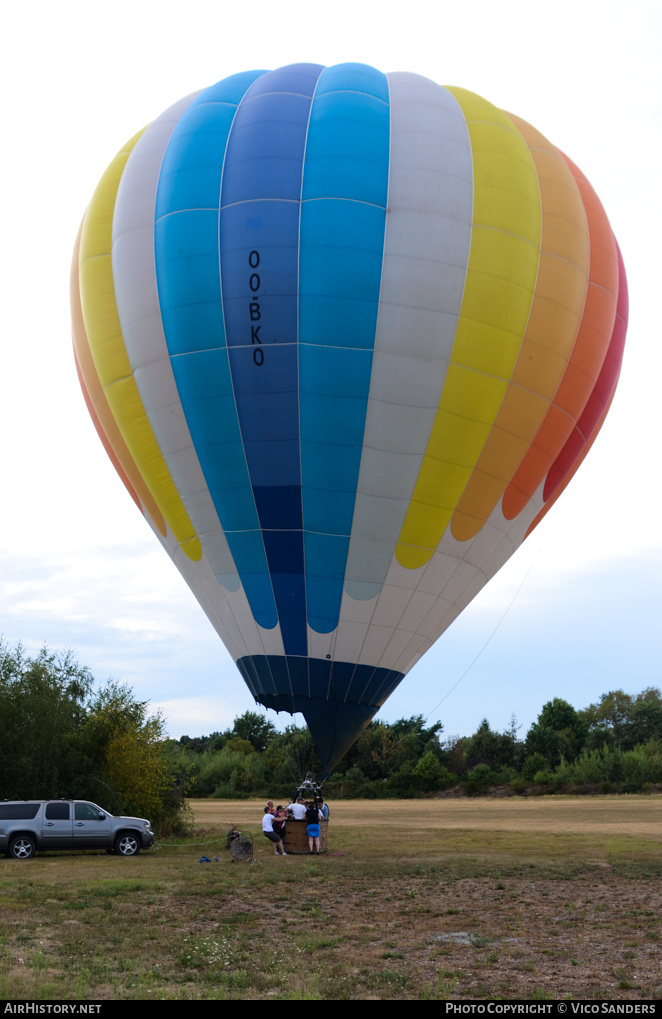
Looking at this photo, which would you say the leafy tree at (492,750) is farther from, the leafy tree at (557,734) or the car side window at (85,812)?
the car side window at (85,812)

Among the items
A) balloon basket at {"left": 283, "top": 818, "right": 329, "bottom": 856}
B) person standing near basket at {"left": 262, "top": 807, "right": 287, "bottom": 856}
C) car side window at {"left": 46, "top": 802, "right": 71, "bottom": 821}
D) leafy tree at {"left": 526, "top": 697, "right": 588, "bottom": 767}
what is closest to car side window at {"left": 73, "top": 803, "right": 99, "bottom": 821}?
car side window at {"left": 46, "top": 802, "right": 71, "bottom": 821}

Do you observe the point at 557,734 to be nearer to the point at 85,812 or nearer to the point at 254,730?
the point at 254,730

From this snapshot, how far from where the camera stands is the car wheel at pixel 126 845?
17.0 metres

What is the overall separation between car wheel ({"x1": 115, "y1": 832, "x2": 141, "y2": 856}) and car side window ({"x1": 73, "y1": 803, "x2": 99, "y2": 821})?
0.59 m

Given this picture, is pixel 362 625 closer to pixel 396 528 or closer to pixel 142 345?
pixel 396 528

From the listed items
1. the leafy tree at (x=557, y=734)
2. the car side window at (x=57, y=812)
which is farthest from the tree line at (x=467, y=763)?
the car side window at (x=57, y=812)

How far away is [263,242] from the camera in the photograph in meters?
14.8

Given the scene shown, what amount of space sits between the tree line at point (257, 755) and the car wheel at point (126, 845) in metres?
2.27

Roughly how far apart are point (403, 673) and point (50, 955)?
29.6 ft

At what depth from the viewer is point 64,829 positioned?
16578 millimetres

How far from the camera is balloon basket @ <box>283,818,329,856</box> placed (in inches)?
661

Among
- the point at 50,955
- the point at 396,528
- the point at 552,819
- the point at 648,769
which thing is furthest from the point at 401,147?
the point at 648,769

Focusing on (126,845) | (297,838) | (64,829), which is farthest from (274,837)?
(64,829)

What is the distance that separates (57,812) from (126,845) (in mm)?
1393
